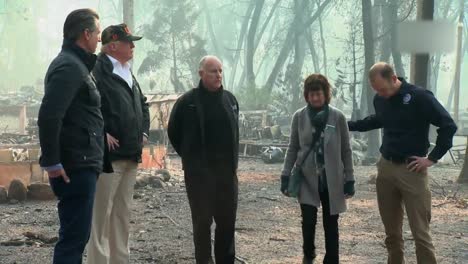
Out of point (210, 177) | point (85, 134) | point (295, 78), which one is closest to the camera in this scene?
point (85, 134)

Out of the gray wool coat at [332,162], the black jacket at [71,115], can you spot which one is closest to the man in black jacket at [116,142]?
the black jacket at [71,115]

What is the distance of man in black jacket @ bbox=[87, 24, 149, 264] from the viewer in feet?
17.1

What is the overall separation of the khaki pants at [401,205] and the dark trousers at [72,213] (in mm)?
2567

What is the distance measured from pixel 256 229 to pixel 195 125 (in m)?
3.45

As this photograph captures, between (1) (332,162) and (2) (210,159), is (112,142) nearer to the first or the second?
(2) (210,159)

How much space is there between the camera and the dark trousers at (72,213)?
4328 mm

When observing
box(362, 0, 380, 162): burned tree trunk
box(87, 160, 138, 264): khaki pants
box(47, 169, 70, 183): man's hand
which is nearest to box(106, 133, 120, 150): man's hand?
box(87, 160, 138, 264): khaki pants

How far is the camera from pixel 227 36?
214 ft

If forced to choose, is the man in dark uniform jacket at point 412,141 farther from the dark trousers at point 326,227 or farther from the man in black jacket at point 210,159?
the man in black jacket at point 210,159

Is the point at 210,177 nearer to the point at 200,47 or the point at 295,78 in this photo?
the point at 295,78

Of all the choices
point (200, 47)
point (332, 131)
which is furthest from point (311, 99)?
point (200, 47)

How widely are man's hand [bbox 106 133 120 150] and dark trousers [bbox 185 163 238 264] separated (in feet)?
2.52

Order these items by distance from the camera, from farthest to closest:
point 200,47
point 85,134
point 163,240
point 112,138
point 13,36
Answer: point 13,36
point 200,47
point 163,240
point 112,138
point 85,134

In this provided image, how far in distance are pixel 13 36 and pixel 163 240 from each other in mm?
67103
